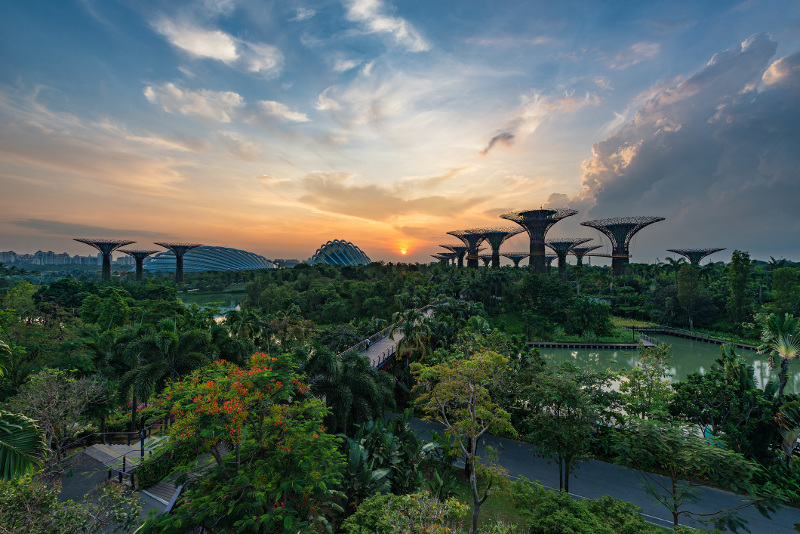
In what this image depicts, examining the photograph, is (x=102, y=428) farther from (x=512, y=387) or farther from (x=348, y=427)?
(x=512, y=387)

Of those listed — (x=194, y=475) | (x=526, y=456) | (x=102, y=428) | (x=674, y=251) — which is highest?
(x=674, y=251)

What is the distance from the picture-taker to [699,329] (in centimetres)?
4559

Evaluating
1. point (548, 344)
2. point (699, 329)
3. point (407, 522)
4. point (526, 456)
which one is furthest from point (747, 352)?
point (407, 522)

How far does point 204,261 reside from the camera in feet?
398

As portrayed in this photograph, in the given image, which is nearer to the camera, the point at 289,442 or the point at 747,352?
the point at 289,442

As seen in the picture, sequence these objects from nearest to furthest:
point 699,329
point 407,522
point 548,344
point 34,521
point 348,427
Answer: point 34,521 < point 407,522 < point 348,427 < point 548,344 < point 699,329

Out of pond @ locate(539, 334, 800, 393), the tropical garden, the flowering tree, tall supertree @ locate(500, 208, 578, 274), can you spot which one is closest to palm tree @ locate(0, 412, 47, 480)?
the tropical garden

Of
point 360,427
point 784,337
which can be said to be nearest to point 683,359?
point 784,337

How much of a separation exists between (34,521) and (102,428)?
40.6ft

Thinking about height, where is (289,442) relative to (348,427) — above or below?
above

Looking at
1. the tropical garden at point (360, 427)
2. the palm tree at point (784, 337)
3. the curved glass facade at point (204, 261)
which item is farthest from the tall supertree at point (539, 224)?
the curved glass facade at point (204, 261)

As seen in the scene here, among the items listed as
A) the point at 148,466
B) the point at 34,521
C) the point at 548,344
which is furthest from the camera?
the point at 548,344

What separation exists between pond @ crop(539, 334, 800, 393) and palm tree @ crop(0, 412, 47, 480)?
32.2 metres

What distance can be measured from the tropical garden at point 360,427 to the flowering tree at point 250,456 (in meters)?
0.05
